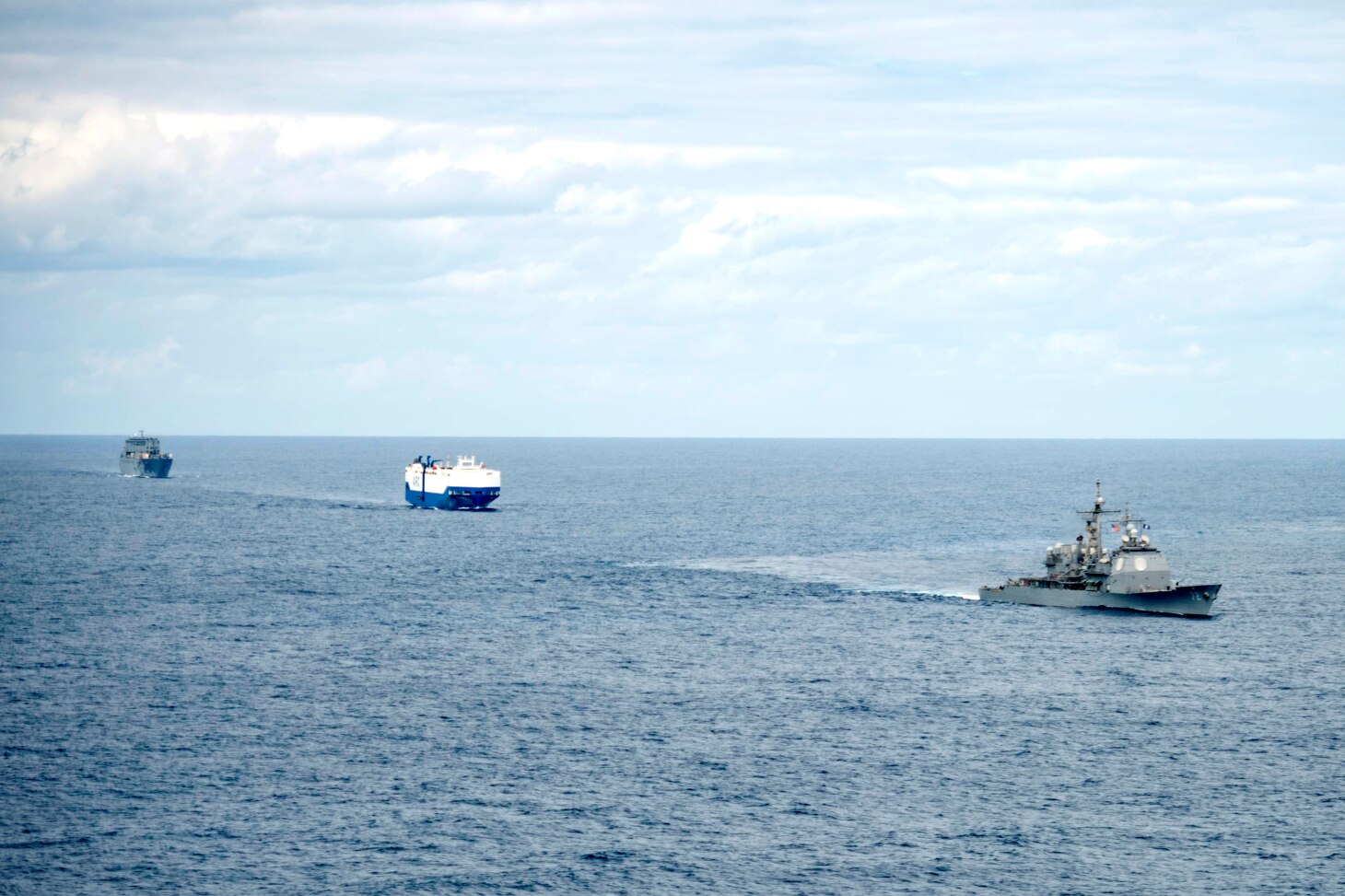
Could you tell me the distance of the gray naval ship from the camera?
11738 cm

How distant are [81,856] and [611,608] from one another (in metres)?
66.4

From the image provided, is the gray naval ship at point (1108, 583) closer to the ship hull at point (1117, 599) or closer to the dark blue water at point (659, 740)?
the ship hull at point (1117, 599)

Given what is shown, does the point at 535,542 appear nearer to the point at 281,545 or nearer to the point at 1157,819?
the point at 281,545

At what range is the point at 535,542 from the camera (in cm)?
18062

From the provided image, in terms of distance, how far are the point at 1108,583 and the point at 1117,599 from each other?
1.59 meters

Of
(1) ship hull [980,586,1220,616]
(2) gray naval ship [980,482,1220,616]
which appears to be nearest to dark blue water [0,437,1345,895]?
(1) ship hull [980,586,1220,616]

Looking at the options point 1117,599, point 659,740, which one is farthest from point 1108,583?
point 659,740

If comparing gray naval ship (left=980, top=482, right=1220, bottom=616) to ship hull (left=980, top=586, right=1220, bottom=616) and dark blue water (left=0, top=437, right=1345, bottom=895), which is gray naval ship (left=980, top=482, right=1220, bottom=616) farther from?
dark blue water (left=0, top=437, right=1345, bottom=895)

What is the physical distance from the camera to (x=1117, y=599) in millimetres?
120562

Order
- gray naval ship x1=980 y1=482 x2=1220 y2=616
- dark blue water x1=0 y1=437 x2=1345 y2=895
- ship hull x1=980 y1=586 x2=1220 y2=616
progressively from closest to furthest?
dark blue water x1=0 y1=437 x2=1345 y2=895 → ship hull x1=980 y1=586 x2=1220 y2=616 → gray naval ship x1=980 y1=482 x2=1220 y2=616

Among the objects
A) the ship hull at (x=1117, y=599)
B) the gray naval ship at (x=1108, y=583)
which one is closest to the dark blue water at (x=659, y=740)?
the ship hull at (x=1117, y=599)

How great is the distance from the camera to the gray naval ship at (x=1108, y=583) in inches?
4621

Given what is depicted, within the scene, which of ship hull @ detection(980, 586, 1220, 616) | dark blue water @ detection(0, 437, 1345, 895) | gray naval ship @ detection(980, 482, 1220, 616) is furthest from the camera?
gray naval ship @ detection(980, 482, 1220, 616)

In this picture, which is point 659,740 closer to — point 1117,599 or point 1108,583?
point 1117,599
